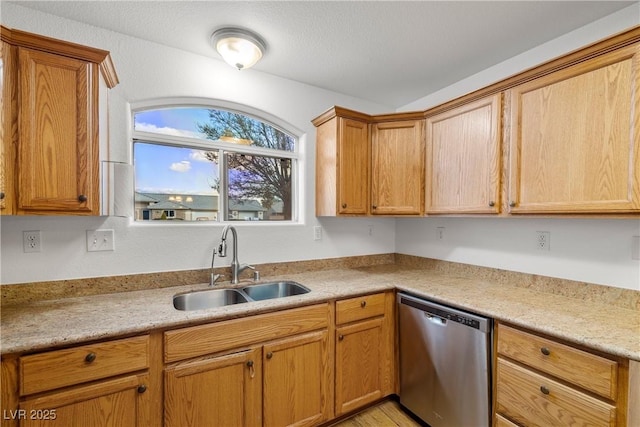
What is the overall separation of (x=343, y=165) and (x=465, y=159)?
867mm

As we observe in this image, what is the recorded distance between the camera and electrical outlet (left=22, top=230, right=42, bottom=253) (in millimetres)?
1564

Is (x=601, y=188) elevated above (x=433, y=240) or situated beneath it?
elevated above

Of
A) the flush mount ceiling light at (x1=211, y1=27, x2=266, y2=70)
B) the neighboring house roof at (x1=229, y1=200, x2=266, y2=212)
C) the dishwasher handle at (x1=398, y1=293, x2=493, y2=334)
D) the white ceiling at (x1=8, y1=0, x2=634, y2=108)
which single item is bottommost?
the dishwasher handle at (x1=398, y1=293, x2=493, y2=334)

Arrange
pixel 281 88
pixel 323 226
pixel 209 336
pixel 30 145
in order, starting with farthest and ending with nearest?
pixel 323 226
pixel 281 88
pixel 209 336
pixel 30 145

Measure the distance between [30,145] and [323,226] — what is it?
1900mm

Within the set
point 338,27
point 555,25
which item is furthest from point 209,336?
point 555,25

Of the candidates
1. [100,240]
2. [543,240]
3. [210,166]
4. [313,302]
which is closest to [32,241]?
[100,240]

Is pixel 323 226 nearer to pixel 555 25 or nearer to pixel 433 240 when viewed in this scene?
pixel 433 240

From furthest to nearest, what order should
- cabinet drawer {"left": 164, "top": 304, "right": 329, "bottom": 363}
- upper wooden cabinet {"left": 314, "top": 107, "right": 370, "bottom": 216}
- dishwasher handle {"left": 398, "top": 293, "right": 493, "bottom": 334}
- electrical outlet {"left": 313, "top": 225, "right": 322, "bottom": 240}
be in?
electrical outlet {"left": 313, "top": 225, "right": 322, "bottom": 240}, upper wooden cabinet {"left": 314, "top": 107, "right": 370, "bottom": 216}, dishwasher handle {"left": 398, "top": 293, "right": 493, "bottom": 334}, cabinet drawer {"left": 164, "top": 304, "right": 329, "bottom": 363}

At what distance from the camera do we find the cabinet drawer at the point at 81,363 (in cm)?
111

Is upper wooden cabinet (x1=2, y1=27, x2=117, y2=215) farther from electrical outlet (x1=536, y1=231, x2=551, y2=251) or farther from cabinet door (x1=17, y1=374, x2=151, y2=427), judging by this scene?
electrical outlet (x1=536, y1=231, x2=551, y2=251)

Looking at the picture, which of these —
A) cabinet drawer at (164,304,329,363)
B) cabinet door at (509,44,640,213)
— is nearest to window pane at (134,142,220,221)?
cabinet drawer at (164,304,329,363)

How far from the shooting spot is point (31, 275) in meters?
1.58

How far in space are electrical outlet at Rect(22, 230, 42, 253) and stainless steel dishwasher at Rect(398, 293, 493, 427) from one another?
2.22 m
